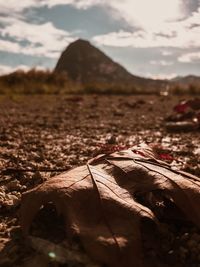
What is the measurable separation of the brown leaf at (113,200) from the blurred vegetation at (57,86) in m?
11.7

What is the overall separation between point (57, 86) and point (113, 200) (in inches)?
608

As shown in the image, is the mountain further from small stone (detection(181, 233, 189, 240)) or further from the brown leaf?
small stone (detection(181, 233, 189, 240))

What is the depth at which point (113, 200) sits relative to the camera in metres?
1.22

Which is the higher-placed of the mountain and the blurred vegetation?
the mountain

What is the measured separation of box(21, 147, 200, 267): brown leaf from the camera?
40.6 inches

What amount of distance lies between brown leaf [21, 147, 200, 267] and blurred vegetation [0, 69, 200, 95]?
1172 cm

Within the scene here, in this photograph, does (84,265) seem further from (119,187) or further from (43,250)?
(119,187)

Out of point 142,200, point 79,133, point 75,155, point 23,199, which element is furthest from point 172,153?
point 23,199

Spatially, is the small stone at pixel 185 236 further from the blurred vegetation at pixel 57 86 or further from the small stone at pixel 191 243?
the blurred vegetation at pixel 57 86

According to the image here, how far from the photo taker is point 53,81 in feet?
57.2

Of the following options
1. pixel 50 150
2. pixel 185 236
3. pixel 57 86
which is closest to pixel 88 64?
pixel 57 86

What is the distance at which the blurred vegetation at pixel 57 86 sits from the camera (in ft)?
45.7

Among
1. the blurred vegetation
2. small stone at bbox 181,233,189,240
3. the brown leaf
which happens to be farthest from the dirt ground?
the blurred vegetation

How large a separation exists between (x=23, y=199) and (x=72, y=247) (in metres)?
0.21
